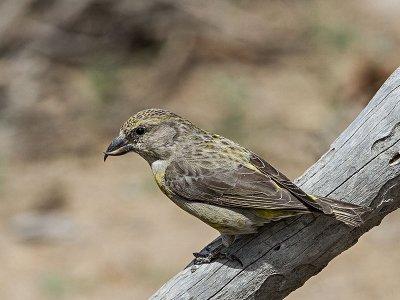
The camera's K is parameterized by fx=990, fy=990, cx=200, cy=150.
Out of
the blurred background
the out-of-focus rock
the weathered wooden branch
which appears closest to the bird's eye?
the weathered wooden branch

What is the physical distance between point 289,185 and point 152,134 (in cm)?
99

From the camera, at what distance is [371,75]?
9.12m

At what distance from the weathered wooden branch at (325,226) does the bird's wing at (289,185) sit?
4.0 inches

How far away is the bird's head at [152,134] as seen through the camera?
543 centimetres

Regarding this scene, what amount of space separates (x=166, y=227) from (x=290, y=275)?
210 inches

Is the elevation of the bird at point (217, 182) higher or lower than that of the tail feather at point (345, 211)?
higher

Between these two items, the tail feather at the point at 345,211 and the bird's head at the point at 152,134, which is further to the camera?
the bird's head at the point at 152,134

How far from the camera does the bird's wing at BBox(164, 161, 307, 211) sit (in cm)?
486

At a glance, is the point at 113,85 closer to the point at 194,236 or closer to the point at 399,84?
the point at 194,236

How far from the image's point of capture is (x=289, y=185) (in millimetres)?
4805

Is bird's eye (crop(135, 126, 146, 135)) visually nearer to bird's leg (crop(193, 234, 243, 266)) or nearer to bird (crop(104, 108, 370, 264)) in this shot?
bird (crop(104, 108, 370, 264))

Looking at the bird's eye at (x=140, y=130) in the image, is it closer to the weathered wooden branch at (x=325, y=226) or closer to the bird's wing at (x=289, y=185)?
the bird's wing at (x=289, y=185)

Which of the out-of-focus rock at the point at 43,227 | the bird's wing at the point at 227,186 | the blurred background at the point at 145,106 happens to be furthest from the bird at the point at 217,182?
the out-of-focus rock at the point at 43,227

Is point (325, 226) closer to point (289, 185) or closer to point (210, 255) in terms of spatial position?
point (289, 185)
